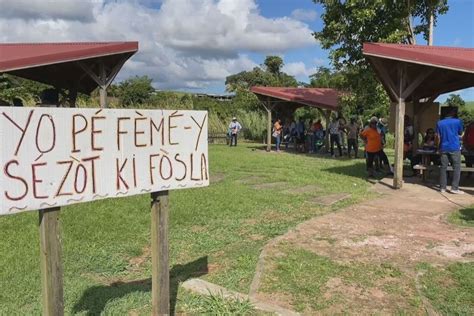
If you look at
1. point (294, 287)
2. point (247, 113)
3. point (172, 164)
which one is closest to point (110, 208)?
point (294, 287)

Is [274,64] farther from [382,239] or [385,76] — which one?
[382,239]

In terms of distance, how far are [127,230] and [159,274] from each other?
3.19 m

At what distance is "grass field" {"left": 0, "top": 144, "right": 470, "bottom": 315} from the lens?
391 cm

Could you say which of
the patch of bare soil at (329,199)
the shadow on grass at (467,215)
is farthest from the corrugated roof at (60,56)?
the shadow on grass at (467,215)

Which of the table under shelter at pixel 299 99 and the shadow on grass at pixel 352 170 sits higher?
the table under shelter at pixel 299 99

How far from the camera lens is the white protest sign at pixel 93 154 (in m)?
2.45

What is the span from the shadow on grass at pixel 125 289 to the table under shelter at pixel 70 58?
6.61 meters

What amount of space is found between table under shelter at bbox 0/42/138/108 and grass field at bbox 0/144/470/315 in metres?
3.69

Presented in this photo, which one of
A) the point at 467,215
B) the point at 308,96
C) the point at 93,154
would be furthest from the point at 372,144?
the point at 308,96

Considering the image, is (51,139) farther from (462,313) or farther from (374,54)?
(374,54)

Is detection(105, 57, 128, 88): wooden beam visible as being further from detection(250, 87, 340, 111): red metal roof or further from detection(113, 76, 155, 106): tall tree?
detection(113, 76, 155, 106): tall tree

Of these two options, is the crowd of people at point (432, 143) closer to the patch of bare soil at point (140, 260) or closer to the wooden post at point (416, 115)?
the wooden post at point (416, 115)

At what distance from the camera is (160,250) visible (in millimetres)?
3191

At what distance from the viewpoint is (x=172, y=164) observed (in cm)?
316
